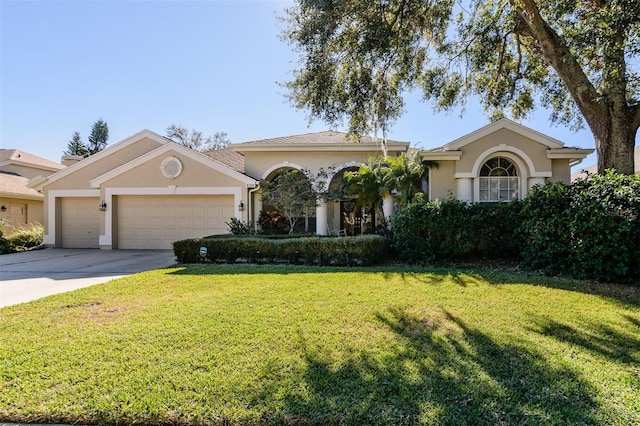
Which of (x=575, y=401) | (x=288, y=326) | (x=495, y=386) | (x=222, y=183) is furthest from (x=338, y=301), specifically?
(x=222, y=183)

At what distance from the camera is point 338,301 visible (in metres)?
5.67

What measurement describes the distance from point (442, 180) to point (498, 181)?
2208 millimetres

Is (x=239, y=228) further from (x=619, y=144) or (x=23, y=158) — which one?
(x=23, y=158)

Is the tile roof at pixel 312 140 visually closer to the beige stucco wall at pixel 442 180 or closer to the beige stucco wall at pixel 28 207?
the beige stucco wall at pixel 442 180

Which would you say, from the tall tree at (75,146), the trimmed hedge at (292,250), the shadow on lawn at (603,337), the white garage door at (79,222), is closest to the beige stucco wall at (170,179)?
the white garage door at (79,222)

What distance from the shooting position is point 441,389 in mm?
3012

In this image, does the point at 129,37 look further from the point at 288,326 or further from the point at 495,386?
the point at 495,386

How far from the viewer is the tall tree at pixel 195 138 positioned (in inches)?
1439

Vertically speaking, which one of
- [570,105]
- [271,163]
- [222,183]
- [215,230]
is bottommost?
[215,230]

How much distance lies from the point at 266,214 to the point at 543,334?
1168cm

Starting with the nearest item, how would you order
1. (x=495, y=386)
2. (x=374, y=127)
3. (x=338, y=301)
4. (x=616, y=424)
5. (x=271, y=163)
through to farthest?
(x=616, y=424) < (x=495, y=386) < (x=338, y=301) < (x=374, y=127) < (x=271, y=163)

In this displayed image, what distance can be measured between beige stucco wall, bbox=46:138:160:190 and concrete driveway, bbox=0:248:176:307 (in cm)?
347

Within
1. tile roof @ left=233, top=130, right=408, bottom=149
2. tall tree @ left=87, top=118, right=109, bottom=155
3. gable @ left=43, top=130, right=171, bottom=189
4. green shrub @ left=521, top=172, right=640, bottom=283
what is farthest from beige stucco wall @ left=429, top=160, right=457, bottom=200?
tall tree @ left=87, top=118, right=109, bottom=155

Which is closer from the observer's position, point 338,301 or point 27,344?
point 27,344
